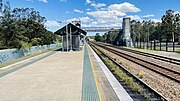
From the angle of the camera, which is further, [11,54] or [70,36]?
[70,36]

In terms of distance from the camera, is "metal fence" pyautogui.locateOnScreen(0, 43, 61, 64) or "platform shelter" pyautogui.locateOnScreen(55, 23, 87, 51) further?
"platform shelter" pyautogui.locateOnScreen(55, 23, 87, 51)

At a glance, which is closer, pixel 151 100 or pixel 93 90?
pixel 151 100

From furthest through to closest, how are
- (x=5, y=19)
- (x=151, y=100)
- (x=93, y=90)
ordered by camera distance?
(x=5, y=19) < (x=93, y=90) < (x=151, y=100)

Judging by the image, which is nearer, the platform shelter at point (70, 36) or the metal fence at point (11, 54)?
the metal fence at point (11, 54)

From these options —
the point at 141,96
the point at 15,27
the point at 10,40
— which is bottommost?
the point at 141,96

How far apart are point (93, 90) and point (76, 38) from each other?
28484mm

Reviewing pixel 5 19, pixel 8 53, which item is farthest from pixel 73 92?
pixel 5 19

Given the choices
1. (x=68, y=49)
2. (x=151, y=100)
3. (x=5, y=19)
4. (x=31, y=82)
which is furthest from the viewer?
(x=68, y=49)

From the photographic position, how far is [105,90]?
8.05m

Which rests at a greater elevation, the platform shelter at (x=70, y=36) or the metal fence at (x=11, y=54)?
the platform shelter at (x=70, y=36)

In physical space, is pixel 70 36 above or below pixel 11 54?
above

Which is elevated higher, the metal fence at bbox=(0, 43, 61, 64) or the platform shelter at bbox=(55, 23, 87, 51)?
the platform shelter at bbox=(55, 23, 87, 51)

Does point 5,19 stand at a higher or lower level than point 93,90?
higher

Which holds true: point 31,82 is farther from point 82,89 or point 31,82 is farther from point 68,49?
point 68,49
